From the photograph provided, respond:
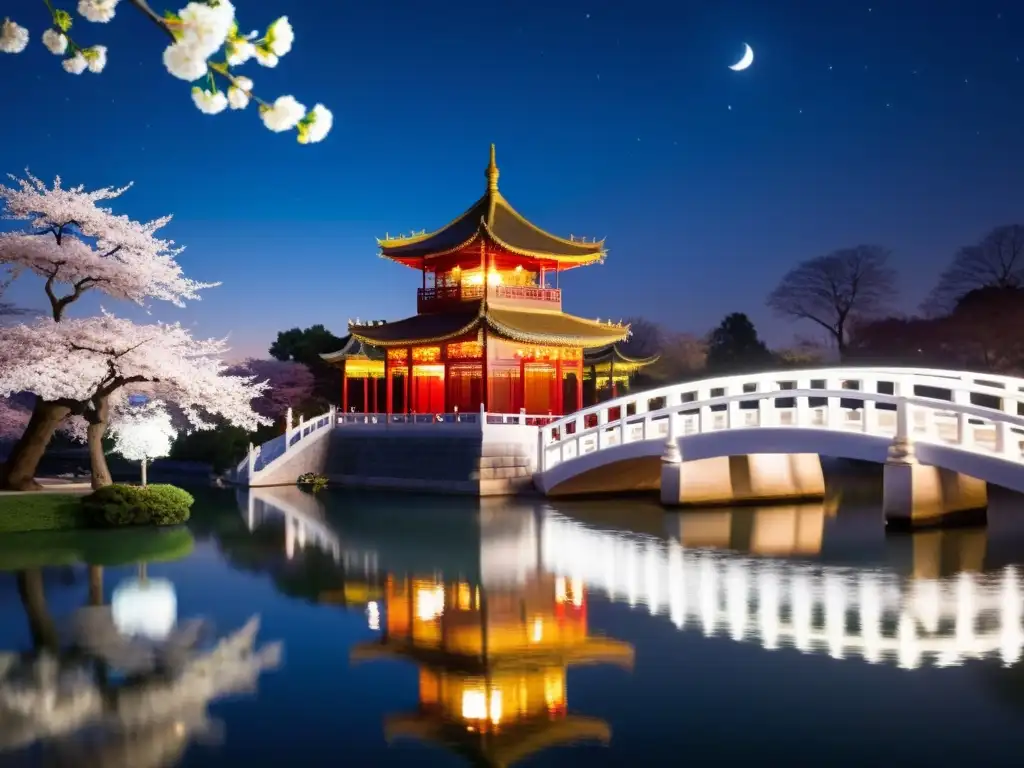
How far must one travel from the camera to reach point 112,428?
22.9 metres

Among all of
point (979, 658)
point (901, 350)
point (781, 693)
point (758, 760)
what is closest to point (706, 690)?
point (781, 693)

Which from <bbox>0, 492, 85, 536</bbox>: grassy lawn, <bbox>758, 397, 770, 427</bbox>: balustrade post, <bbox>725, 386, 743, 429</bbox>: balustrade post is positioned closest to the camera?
<bbox>0, 492, 85, 536</bbox>: grassy lawn

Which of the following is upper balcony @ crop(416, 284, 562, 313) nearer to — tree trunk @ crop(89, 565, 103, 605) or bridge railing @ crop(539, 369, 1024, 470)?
bridge railing @ crop(539, 369, 1024, 470)

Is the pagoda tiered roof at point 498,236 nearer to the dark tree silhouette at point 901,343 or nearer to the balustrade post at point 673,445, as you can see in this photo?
the balustrade post at point 673,445

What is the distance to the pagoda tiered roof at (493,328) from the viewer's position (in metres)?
31.5

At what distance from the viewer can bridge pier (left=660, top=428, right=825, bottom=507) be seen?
2475 cm

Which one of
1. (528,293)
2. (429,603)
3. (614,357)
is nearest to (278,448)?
(528,293)

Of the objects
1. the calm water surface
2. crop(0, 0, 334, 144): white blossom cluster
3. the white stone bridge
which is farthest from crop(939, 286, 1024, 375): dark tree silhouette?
crop(0, 0, 334, 144): white blossom cluster

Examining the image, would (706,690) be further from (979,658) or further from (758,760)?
(979,658)

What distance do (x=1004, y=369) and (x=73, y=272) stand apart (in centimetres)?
3780

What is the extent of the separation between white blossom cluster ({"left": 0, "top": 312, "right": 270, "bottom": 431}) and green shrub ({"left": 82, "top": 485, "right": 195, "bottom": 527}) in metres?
1.96

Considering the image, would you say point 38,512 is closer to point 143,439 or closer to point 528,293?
point 143,439

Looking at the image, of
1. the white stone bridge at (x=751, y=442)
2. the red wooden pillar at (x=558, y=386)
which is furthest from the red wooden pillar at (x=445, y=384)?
the red wooden pillar at (x=558, y=386)

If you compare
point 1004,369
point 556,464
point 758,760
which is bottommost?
point 758,760
